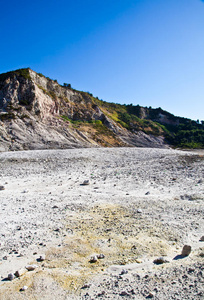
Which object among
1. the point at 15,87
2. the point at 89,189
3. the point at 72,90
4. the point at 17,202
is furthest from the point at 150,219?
the point at 72,90

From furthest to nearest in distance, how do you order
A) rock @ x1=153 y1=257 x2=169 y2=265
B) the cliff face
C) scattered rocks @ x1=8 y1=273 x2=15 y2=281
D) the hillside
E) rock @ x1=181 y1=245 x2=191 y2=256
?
1. the hillside
2. the cliff face
3. rock @ x1=181 y1=245 x2=191 y2=256
4. rock @ x1=153 y1=257 x2=169 y2=265
5. scattered rocks @ x1=8 y1=273 x2=15 y2=281

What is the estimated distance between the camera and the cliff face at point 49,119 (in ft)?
102

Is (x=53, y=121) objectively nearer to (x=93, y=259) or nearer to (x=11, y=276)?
(x=93, y=259)

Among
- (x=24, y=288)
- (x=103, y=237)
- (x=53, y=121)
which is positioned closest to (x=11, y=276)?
(x=24, y=288)

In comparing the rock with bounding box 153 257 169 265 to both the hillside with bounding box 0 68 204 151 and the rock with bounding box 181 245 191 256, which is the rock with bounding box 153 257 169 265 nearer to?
the rock with bounding box 181 245 191 256

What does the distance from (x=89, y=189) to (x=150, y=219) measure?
430cm

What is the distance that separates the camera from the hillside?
3146 centimetres

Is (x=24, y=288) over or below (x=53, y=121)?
below

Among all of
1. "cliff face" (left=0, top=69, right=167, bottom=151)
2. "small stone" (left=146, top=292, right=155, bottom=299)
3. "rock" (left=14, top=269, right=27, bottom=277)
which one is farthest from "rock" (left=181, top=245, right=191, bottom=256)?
"cliff face" (left=0, top=69, right=167, bottom=151)

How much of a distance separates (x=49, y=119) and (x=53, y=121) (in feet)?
2.91

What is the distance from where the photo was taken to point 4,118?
31703 mm

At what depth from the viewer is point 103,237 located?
5.07 metres

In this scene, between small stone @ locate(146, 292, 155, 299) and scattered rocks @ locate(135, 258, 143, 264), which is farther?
scattered rocks @ locate(135, 258, 143, 264)

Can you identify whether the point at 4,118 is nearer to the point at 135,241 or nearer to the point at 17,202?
the point at 17,202
